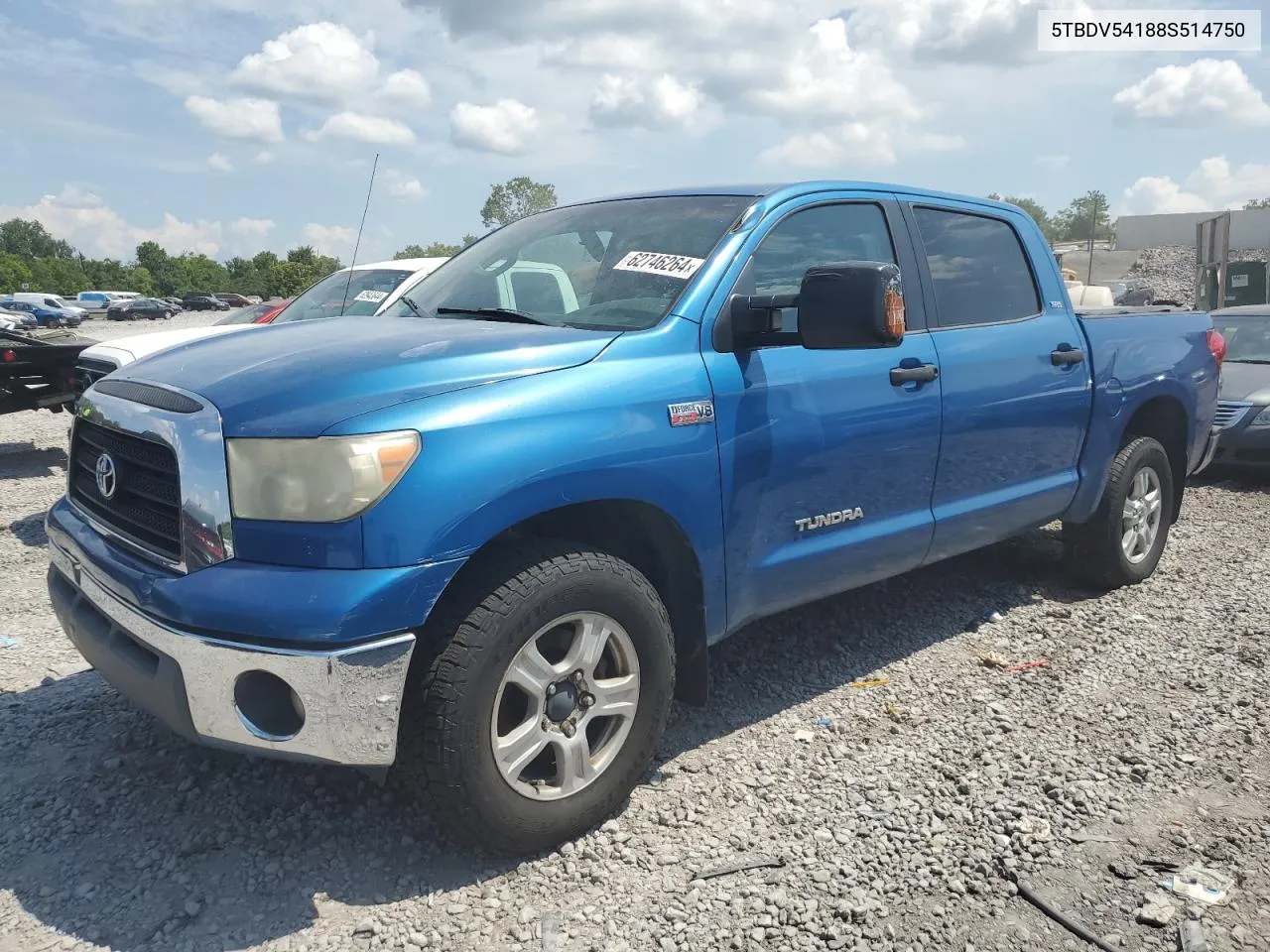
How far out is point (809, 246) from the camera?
351cm

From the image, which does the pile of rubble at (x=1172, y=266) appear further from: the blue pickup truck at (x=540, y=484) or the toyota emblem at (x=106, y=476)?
the toyota emblem at (x=106, y=476)

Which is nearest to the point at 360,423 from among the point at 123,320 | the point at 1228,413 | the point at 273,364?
the point at 273,364

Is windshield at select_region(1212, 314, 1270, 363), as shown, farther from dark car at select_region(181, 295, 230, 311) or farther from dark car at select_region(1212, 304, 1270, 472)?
dark car at select_region(181, 295, 230, 311)

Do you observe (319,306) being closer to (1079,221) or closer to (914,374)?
(914,374)

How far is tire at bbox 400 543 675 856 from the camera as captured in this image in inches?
95.7

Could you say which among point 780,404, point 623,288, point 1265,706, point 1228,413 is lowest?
point 1265,706

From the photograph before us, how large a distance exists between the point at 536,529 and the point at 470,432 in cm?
43

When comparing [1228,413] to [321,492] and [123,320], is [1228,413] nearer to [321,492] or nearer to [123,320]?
[321,492]

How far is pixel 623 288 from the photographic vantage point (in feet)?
10.5

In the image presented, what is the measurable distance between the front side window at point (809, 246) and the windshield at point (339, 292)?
4.38 meters

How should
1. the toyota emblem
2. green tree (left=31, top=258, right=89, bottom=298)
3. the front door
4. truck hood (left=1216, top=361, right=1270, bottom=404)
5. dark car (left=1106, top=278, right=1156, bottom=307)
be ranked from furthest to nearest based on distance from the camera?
green tree (left=31, top=258, right=89, bottom=298) < dark car (left=1106, top=278, right=1156, bottom=307) < truck hood (left=1216, top=361, right=1270, bottom=404) < the front door < the toyota emblem

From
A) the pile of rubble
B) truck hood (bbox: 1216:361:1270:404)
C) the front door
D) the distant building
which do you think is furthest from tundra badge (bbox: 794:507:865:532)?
the distant building

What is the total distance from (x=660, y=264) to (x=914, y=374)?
3.43ft

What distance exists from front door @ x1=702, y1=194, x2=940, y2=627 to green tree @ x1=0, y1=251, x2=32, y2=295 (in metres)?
90.4
